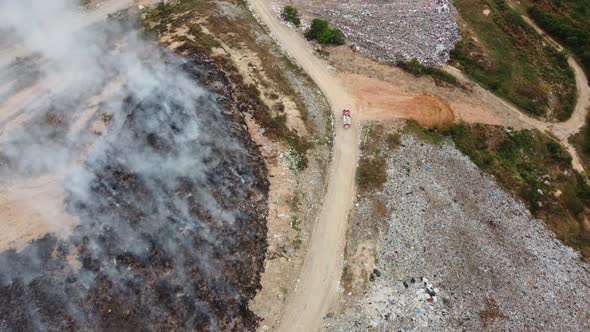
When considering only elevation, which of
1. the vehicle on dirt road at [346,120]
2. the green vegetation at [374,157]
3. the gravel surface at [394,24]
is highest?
the gravel surface at [394,24]

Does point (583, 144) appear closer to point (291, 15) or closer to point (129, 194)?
point (291, 15)

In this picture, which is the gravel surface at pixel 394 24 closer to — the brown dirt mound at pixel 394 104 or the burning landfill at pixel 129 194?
the brown dirt mound at pixel 394 104

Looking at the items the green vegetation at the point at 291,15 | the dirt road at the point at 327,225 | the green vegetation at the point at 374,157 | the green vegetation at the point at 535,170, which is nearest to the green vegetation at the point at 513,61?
the green vegetation at the point at 535,170

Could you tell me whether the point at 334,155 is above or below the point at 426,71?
below

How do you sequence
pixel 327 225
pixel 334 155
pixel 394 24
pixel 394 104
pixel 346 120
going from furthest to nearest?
pixel 394 24 < pixel 394 104 < pixel 346 120 < pixel 334 155 < pixel 327 225

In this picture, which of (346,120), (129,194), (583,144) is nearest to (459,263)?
(346,120)

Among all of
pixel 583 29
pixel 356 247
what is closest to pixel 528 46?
pixel 583 29

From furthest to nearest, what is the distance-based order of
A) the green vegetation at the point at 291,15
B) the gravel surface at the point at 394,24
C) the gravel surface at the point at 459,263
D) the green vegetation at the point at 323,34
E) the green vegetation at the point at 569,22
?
the green vegetation at the point at 569,22, the green vegetation at the point at 291,15, the gravel surface at the point at 394,24, the green vegetation at the point at 323,34, the gravel surface at the point at 459,263
